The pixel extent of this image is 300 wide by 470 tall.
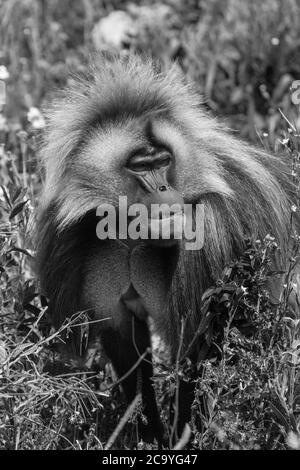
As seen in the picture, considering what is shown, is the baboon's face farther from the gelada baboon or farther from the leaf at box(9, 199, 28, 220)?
the leaf at box(9, 199, 28, 220)

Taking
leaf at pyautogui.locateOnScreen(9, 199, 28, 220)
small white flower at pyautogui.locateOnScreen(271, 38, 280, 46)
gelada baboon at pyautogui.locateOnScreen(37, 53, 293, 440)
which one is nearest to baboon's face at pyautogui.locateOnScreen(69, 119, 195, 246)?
gelada baboon at pyautogui.locateOnScreen(37, 53, 293, 440)

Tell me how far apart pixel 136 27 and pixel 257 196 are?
434 cm

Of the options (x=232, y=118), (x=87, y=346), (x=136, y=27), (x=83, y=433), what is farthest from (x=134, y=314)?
(x=136, y=27)

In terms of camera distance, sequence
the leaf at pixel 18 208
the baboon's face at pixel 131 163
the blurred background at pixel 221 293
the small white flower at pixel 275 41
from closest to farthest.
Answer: the blurred background at pixel 221 293, the baboon's face at pixel 131 163, the leaf at pixel 18 208, the small white flower at pixel 275 41

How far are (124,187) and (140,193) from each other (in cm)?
9

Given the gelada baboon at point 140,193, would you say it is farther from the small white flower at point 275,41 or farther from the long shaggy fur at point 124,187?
the small white flower at point 275,41

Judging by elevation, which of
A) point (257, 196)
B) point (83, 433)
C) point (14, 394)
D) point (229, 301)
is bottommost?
point (83, 433)

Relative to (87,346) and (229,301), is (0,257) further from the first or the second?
(229,301)

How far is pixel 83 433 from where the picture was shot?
456 centimetres

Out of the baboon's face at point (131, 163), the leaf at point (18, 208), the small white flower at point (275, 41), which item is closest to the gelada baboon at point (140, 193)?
the baboon's face at point (131, 163)

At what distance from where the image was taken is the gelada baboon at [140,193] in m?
4.21

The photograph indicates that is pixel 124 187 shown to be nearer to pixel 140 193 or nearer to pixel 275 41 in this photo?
pixel 140 193

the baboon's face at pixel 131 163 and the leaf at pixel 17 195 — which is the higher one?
the baboon's face at pixel 131 163

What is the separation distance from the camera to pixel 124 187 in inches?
167
